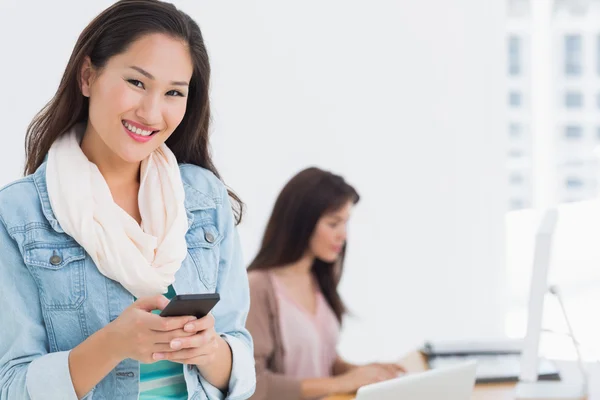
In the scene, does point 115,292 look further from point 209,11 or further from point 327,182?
point 209,11

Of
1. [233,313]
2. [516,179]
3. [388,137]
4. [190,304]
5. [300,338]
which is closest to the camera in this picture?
[190,304]

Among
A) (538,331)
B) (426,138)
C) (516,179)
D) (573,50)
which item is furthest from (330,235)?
(573,50)

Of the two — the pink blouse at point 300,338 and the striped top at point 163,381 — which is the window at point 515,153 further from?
the striped top at point 163,381

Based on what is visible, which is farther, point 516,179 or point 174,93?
point 516,179

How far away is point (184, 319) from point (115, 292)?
0.56 ft

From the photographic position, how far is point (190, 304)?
1164mm

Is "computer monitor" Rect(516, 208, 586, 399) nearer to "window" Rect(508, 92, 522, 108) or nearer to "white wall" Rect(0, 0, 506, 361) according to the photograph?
"white wall" Rect(0, 0, 506, 361)

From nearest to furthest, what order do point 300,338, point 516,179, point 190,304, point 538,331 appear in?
point 190,304 < point 538,331 < point 300,338 < point 516,179

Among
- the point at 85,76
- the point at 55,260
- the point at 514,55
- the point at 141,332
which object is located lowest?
the point at 141,332

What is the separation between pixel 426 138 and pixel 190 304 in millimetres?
3672

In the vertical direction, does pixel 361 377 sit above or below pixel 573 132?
below

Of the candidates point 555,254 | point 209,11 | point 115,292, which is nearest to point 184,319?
point 115,292

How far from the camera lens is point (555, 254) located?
538 cm

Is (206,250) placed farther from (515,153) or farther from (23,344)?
(515,153)
